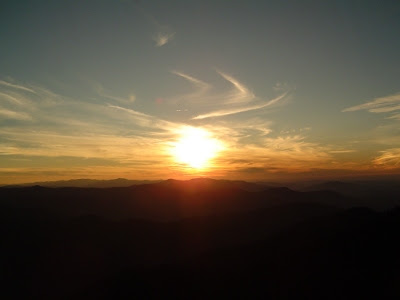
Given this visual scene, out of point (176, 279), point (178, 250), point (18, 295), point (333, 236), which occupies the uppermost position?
point (333, 236)

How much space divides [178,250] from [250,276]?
6900cm

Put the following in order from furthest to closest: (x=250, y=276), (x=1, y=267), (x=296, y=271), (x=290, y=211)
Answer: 1. (x=290, y=211)
2. (x=1, y=267)
3. (x=250, y=276)
4. (x=296, y=271)

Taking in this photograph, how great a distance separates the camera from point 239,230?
118688 millimetres

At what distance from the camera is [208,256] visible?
187 feet

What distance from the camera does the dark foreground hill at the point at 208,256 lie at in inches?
1462

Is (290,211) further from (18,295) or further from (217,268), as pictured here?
(18,295)

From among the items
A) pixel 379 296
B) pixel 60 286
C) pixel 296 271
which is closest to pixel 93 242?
pixel 60 286

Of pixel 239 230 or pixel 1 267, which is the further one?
pixel 239 230

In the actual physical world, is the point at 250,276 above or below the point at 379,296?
below

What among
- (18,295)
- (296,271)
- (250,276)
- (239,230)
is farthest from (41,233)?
(296,271)

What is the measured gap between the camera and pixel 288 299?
34.8 meters

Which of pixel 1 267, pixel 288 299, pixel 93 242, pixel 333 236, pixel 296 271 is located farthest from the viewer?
pixel 93 242

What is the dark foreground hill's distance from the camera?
3712cm

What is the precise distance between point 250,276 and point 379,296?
19644mm
